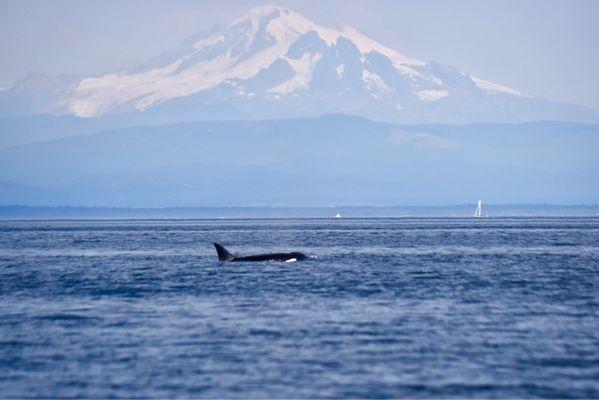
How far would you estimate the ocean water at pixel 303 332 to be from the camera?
32.8 metres

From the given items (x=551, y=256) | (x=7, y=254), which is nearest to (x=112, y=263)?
(x=7, y=254)

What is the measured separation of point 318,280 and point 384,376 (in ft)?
105

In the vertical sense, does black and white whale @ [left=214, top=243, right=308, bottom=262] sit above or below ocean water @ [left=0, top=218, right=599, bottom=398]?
above

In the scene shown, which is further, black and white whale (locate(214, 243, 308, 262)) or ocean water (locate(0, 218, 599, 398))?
black and white whale (locate(214, 243, 308, 262))

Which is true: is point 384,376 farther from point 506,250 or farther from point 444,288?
point 506,250

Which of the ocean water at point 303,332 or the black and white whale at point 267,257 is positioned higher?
the black and white whale at point 267,257

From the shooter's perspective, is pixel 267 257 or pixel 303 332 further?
pixel 267 257

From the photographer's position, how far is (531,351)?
37.4 metres

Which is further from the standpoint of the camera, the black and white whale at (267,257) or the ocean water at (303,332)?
the black and white whale at (267,257)

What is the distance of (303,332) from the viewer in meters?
A: 42.0

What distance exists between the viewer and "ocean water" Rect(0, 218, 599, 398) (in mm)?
32750

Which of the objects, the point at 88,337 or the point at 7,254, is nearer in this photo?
the point at 88,337

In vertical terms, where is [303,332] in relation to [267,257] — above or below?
below

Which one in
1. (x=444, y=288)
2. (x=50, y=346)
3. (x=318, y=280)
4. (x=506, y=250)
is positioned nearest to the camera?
(x=50, y=346)
